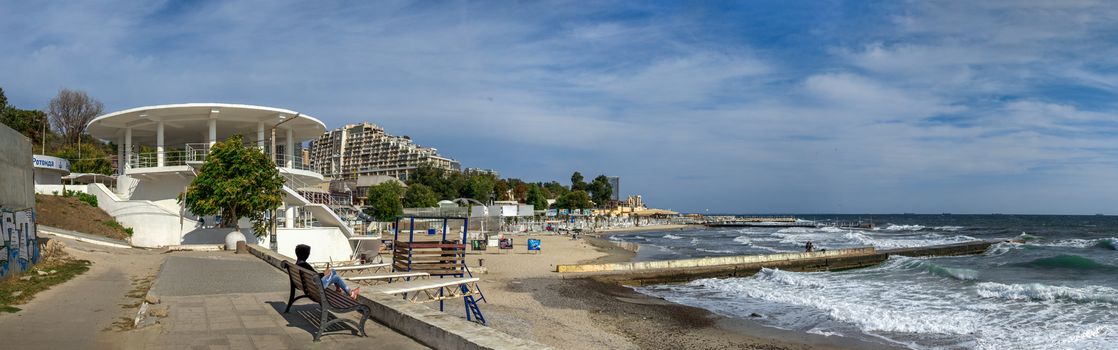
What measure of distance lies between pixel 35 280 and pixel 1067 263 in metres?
40.1

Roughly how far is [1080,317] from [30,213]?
24.9 m

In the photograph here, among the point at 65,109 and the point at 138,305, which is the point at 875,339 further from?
the point at 65,109

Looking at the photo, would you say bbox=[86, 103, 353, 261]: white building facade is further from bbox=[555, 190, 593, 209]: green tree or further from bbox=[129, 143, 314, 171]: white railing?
bbox=[555, 190, 593, 209]: green tree

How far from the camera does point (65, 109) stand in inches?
2495

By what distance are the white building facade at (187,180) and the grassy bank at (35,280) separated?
9.16 m

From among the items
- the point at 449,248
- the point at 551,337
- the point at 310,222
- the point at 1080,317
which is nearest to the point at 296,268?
the point at 449,248

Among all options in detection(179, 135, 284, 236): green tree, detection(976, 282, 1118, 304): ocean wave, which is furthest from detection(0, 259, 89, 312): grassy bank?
detection(976, 282, 1118, 304): ocean wave

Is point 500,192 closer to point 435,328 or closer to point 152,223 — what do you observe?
point 152,223

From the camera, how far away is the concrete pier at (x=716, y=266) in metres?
26.8

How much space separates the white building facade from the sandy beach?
7.02 m

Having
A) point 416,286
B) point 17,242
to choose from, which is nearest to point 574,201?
point 17,242

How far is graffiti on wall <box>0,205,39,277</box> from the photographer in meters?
12.4

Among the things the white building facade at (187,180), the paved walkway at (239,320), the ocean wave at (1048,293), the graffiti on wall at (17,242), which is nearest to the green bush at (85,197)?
the white building facade at (187,180)

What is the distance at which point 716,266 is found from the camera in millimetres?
30250
